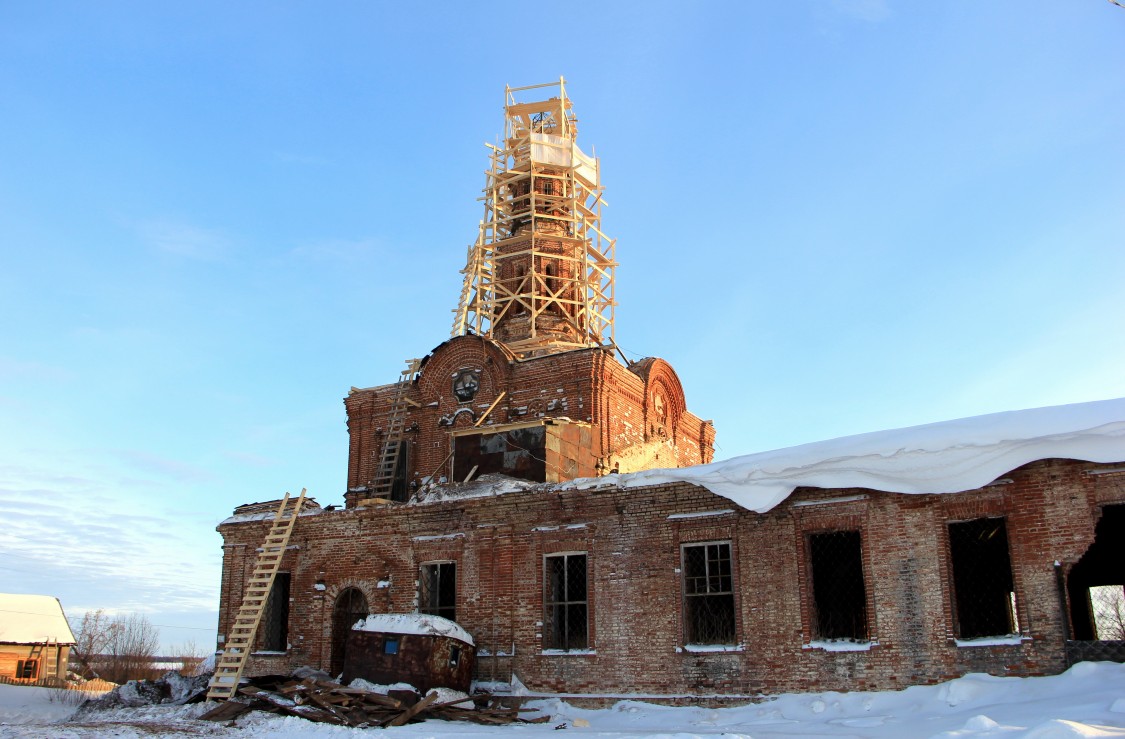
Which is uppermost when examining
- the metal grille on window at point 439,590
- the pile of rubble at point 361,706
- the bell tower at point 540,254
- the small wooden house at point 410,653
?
the bell tower at point 540,254

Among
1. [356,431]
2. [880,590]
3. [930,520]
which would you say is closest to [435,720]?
[880,590]

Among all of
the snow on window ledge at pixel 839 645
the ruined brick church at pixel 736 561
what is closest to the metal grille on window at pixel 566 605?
the ruined brick church at pixel 736 561

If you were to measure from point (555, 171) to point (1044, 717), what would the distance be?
83.0 feet

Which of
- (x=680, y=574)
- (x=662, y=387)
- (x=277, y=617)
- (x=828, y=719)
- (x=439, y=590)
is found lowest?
(x=828, y=719)

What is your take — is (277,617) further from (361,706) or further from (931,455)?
(931,455)

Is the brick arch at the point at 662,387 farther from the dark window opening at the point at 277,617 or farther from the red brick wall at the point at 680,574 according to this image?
the dark window opening at the point at 277,617

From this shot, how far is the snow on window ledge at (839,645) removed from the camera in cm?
1253

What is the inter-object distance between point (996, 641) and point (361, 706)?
341 inches

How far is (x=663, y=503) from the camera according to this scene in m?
14.6

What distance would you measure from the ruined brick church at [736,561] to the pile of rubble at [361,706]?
1.44 metres

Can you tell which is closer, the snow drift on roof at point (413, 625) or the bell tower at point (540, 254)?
the snow drift on roof at point (413, 625)

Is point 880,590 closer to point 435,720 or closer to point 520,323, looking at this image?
point 435,720

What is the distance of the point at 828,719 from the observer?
38.4ft

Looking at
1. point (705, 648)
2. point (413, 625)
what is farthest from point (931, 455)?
point (413, 625)
